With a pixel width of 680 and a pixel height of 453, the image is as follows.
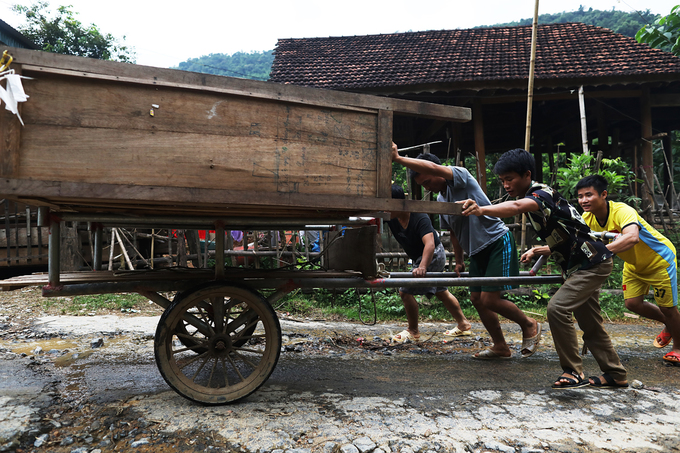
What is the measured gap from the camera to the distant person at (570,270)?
290 cm

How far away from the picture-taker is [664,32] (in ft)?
30.4

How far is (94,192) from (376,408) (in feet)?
6.19

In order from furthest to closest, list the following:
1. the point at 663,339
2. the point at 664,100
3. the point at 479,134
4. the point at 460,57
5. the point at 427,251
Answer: the point at 460,57 → the point at 479,134 → the point at 664,100 → the point at 427,251 → the point at 663,339

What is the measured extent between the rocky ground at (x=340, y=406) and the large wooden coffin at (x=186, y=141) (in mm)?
1161

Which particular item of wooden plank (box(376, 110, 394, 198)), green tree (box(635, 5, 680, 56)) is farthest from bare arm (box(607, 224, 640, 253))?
green tree (box(635, 5, 680, 56))

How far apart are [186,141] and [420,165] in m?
1.49

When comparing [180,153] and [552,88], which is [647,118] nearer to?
[552,88]

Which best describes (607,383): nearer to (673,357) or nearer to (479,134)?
(673,357)

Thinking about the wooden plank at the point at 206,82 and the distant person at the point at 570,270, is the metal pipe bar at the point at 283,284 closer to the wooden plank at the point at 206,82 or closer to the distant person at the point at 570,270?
the distant person at the point at 570,270

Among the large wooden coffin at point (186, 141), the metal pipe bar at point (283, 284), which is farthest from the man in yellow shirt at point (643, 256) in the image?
the large wooden coffin at point (186, 141)

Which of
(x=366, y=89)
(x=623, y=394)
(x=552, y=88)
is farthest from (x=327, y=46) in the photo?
(x=623, y=394)

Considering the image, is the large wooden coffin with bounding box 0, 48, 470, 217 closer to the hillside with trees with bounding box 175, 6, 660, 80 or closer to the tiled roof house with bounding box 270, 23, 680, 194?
the tiled roof house with bounding box 270, 23, 680, 194

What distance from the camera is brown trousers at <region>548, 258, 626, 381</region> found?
2.90 m

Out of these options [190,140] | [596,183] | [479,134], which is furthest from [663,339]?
[479,134]
